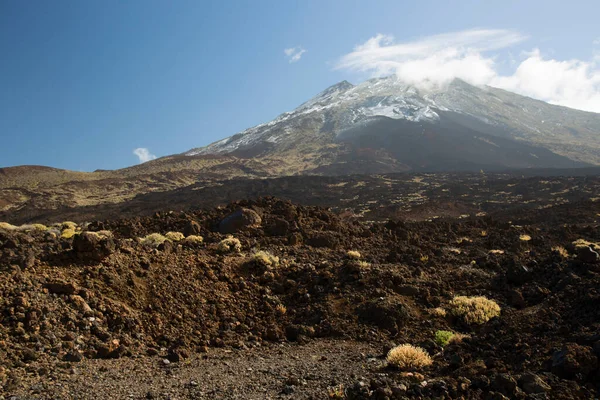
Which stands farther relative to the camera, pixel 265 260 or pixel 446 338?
pixel 265 260

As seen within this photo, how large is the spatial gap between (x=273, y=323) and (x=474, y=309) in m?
3.76

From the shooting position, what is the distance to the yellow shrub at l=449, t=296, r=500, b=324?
755cm

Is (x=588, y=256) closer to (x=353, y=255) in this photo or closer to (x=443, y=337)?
(x=443, y=337)

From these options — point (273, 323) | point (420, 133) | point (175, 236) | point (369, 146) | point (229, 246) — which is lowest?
point (273, 323)

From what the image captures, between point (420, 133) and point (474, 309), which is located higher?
point (420, 133)

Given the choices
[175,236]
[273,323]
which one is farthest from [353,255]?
[175,236]

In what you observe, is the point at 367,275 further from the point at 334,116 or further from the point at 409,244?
the point at 334,116

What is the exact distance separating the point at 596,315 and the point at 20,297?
7.77 metres

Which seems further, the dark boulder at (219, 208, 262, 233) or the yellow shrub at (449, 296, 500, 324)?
the dark boulder at (219, 208, 262, 233)

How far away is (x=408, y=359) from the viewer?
5312 mm

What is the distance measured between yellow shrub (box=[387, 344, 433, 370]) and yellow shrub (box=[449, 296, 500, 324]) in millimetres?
2528

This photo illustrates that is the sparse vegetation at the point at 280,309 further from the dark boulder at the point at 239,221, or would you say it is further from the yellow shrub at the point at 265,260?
the dark boulder at the point at 239,221

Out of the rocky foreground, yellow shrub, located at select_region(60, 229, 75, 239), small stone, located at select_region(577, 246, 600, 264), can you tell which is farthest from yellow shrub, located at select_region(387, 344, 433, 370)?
yellow shrub, located at select_region(60, 229, 75, 239)

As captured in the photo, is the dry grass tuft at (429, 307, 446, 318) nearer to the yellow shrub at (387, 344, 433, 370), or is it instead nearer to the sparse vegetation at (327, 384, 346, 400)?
the yellow shrub at (387, 344, 433, 370)
